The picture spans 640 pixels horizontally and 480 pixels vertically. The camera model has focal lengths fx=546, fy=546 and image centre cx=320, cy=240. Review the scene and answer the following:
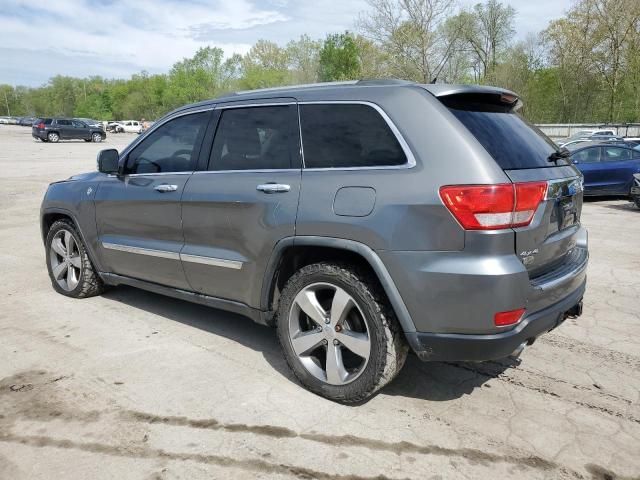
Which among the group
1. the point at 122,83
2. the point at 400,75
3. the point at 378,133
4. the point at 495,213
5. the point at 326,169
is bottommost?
the point at 495,213

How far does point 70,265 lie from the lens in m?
5.36

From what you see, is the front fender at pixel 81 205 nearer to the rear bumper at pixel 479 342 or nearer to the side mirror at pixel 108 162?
the side mirror at pixel 108 162

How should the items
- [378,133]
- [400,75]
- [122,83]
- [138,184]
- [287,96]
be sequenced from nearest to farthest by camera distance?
[378,133] < [287,96] < [138,184] < [400,75] < [122,83]

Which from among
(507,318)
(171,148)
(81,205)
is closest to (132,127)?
(81,205)

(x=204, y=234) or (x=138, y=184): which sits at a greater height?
(x=138, y=184)

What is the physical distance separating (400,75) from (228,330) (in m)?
33.8

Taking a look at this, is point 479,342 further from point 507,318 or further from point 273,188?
point 273,188

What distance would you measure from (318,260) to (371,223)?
0.58 meters

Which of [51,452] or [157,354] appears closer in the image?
[51,452]

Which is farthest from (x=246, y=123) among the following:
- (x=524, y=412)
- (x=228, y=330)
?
(x=524, y=412)

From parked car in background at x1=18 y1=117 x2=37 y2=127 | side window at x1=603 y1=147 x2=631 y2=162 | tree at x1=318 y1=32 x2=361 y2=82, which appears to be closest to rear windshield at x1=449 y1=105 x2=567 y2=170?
side window at x1=603 y1=147 x2=631 y2=162

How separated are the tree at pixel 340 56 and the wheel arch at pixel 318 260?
51.8 metres

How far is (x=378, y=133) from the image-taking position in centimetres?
306

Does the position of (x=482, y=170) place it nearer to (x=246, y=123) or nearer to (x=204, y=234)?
(x=246, y=123)
